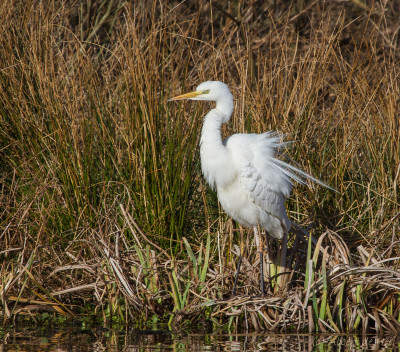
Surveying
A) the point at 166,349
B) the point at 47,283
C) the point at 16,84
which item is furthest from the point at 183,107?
the point at 166,349

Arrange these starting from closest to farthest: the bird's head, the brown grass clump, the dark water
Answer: the dark water
the brown grass clump
the bird's head

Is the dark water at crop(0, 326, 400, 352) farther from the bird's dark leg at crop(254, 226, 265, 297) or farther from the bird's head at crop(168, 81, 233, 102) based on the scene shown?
the bird's head at crop(168, 81, 233, 102)

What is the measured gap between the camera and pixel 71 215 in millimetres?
4102

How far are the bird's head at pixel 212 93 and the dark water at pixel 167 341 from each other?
1387 millimetres

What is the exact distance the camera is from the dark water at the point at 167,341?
3094 millimetres

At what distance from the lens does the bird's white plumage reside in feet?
12.1

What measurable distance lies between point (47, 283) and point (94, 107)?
1.20 m

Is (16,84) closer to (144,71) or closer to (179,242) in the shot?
(144,71)

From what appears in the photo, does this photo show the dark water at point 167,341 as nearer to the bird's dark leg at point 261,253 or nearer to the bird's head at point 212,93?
the bird's dark leg at point 261,253

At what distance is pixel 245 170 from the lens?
367 centimetres

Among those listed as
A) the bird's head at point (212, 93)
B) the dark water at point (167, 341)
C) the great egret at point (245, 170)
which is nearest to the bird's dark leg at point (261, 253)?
the great egret at point (245, 170)

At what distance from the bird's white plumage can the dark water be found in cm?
72

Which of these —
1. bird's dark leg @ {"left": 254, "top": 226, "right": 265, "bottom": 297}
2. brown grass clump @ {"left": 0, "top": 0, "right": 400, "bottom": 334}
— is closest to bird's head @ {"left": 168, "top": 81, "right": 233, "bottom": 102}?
brown grass clump @ {"left": 0, "top": 0, "right": 400, "bottom": 334}

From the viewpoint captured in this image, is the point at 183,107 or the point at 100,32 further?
the point at 100,32
